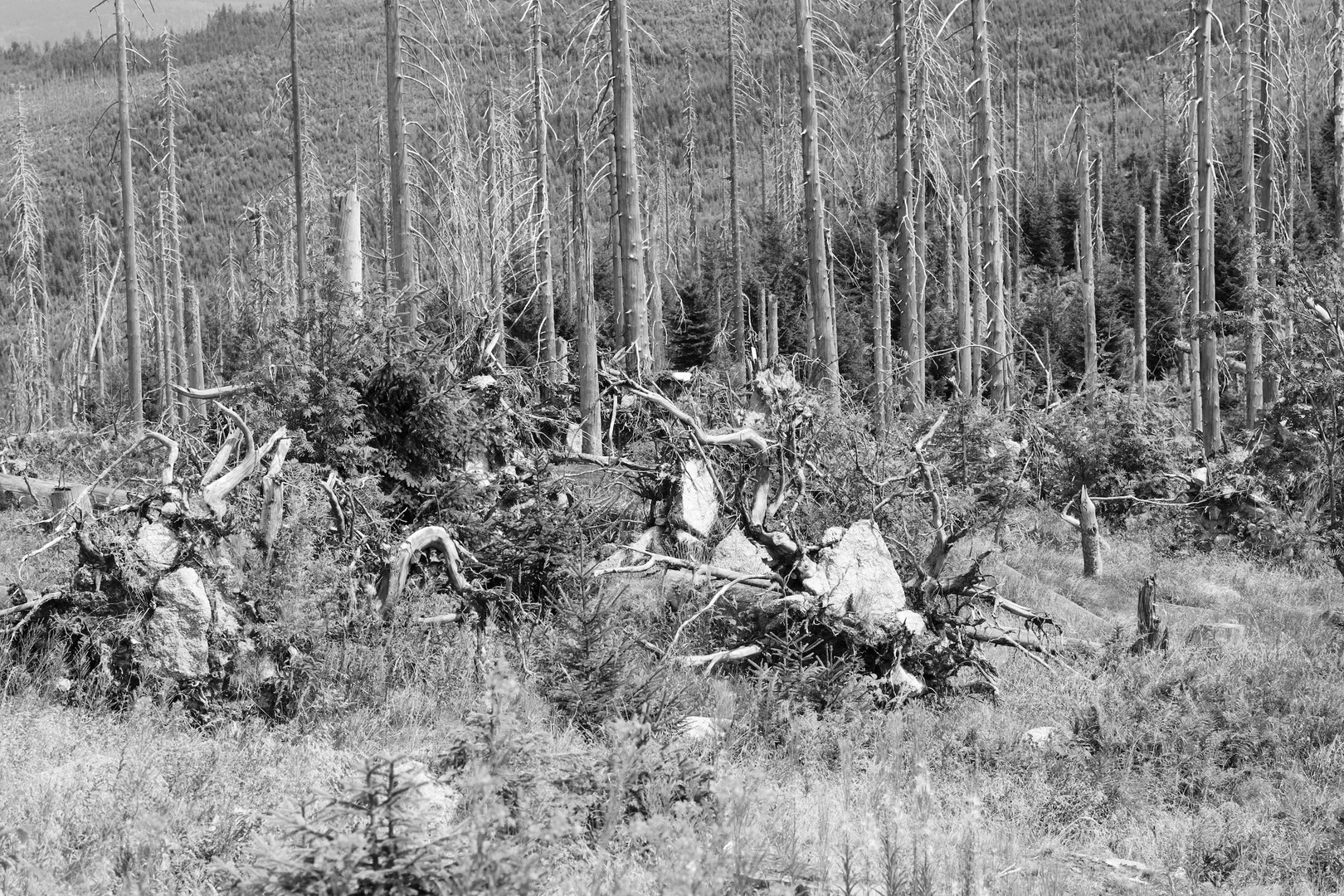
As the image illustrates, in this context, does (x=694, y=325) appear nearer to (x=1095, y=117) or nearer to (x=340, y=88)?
(x=1095, y=117)

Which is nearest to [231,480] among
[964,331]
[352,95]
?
[964,331]

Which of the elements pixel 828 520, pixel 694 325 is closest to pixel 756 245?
pixel 694 325

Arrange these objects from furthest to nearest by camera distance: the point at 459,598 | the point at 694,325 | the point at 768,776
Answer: the point at 694,325
the point at 459,598
the point at 768,776

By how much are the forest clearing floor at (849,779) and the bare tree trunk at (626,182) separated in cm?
655

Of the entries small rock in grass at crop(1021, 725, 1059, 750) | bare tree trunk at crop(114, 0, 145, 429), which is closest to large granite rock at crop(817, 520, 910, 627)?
small rock in grass at crop(1021, 725, 1059, 750)

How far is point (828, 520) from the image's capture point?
31.1 feet

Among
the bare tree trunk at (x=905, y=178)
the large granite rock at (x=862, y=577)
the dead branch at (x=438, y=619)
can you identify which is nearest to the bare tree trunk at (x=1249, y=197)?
the bare tree trunk at (x=905, y=178)

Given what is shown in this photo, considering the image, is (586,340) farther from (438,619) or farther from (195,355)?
(195,355)

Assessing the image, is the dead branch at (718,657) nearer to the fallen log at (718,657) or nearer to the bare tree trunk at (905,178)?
the fallen log at (718,657)

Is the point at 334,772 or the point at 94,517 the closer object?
the point at 334,772

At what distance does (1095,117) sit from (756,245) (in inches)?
1704

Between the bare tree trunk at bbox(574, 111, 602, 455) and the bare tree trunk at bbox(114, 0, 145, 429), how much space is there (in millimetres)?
8423

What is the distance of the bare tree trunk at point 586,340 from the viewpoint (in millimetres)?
13023

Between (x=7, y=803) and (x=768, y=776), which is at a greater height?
(x=7, y=803)
